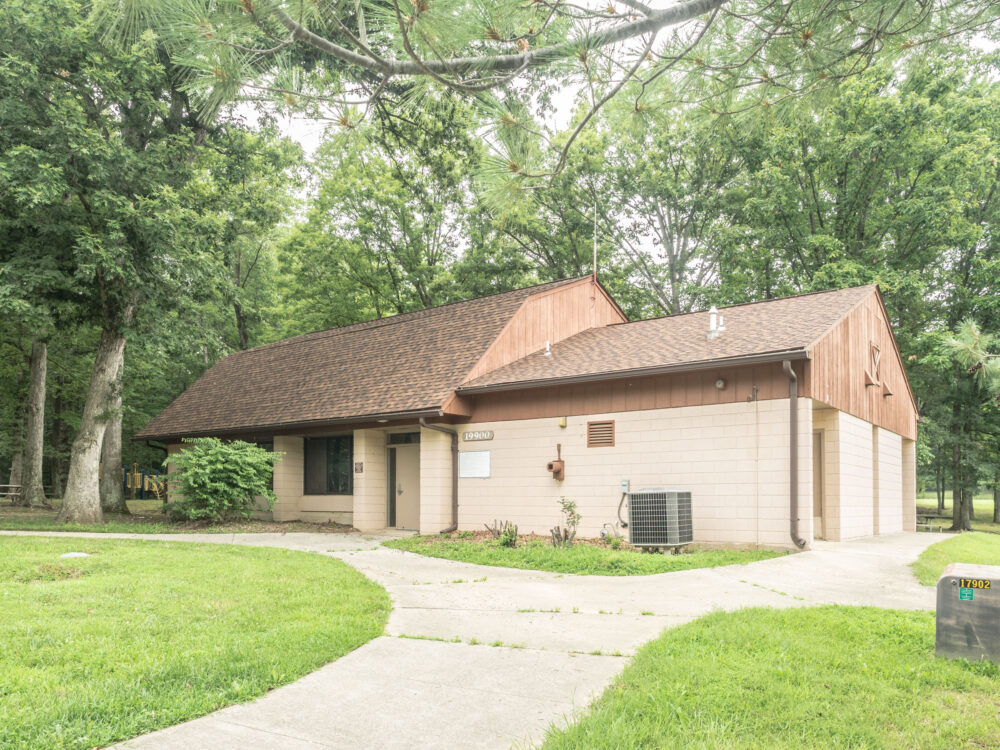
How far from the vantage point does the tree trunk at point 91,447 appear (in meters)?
16.5

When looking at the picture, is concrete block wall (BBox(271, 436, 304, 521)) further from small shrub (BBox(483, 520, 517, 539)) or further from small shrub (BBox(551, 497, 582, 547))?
small shrub (BBox(551, 497, 582, 547))

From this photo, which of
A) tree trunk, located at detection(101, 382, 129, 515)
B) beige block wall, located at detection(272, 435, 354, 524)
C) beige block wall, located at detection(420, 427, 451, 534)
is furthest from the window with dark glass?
tree trunk, located at detection(101, 382, 129, 515)

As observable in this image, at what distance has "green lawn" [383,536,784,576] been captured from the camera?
9438 mm

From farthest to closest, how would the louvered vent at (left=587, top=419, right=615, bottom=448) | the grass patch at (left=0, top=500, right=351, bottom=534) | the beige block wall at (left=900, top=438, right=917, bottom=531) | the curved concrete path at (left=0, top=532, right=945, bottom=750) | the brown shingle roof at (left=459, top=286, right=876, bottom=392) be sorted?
the beige block wall at (left=900, top=438, right=917, bottom=531), the grass patch at (left=0, top=500, right=351, bottom=534), the louvered vent at (left=587, top=419, right=615, bottom=448), the brown shingle roof at (left=459, top=286, right=876, bottom=392), the curved concrete path at (left=0, top=532, right=945, bottom=750)

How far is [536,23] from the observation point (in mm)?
4520

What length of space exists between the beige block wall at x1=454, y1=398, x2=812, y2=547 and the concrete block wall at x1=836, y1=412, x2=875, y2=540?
2.35m

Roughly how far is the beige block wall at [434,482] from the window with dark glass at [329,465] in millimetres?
3373

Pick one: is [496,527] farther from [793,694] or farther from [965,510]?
[965,510]

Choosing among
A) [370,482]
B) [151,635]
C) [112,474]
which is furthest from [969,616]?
[112,474]

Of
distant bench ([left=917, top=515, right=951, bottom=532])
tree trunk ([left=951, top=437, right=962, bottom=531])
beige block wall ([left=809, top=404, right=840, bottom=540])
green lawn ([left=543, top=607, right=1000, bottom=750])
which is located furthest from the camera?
tree trunk ([left=951, top=437, right=962, bottom=531])

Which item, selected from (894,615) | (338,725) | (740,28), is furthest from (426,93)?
(894,615)

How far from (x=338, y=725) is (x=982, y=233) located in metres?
27.2

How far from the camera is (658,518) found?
1134cm

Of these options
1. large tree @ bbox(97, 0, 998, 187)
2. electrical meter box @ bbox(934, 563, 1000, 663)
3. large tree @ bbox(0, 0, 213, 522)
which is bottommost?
electrical meter box @ bbox(934, 563, 1000, 663)
